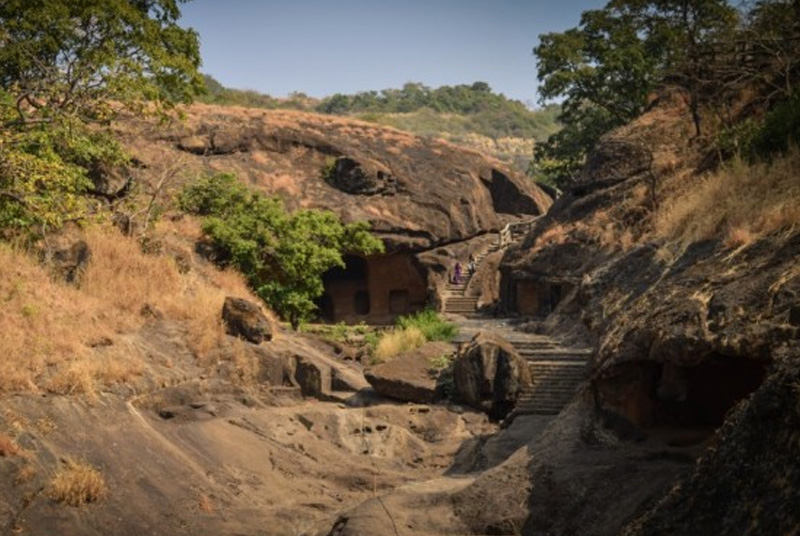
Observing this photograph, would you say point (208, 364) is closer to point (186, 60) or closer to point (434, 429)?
point (434, 429)

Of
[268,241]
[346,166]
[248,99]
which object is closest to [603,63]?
[346,166]

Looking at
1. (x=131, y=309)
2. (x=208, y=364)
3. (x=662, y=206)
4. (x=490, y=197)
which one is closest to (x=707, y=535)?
(x=208, y=364)

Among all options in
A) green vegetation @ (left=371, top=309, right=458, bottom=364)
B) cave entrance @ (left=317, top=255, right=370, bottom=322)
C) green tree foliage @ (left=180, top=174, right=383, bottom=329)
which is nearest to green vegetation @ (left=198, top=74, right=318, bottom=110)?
cave entrance @ (left=317, top=255, right=370, bottom=322)

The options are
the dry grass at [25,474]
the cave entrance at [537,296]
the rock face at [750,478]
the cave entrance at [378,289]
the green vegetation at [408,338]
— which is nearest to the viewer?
the rock face at [750,478]

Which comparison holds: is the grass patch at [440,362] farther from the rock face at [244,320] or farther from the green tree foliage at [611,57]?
the green tree foliage at [611,57]

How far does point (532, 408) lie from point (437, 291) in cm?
1883

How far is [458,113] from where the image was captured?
122688 millimetres

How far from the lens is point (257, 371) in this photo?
1623 centimetres

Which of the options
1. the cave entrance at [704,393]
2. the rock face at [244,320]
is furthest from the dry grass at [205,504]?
the rock face at [244,320]

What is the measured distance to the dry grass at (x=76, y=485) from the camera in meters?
9.27

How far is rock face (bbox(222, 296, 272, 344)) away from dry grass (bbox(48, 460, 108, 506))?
22.8 ft

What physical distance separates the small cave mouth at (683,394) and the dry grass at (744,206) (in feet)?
4.82

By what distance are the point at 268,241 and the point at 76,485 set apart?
14.2 m

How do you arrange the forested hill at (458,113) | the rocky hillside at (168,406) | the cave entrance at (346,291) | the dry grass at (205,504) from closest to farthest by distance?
1. the rocky hillside at (168,406)
2. the dry grass at (205,504)
3. the cave entrance at (346,291)
4. the forested hill at (458,113)
